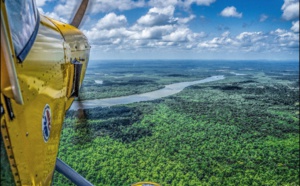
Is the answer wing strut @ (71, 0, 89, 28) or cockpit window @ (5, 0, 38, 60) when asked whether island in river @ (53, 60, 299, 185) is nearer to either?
wing strut @ (71, 0, 89, 28)

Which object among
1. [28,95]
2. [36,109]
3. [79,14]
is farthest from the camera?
[79,14]

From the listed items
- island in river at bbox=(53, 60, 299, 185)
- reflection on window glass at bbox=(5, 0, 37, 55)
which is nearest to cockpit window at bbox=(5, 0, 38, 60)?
reflection on window glass at bbox=(5, 0, 37, 55)

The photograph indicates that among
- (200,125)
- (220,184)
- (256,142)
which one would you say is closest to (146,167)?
(220,184)

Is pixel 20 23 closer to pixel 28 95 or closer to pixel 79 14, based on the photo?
pixel 28 95

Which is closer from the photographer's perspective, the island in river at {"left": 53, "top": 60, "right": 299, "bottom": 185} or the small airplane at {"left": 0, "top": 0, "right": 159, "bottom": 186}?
the small airplane at {"left": 0, "top": 0, "right": 159, "bottom": 186}

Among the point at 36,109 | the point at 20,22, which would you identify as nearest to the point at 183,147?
the point at 36,109

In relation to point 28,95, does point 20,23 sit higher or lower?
higher

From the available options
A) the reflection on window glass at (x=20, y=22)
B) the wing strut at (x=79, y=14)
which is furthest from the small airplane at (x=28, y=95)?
the wing strut at (x=79, y=14)
